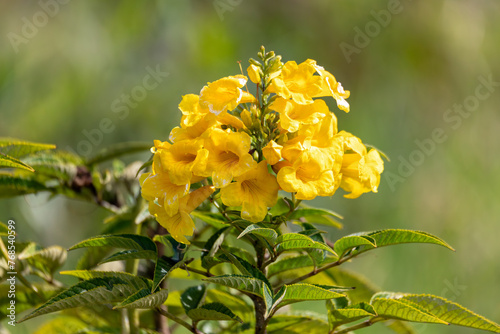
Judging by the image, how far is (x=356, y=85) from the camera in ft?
8.86

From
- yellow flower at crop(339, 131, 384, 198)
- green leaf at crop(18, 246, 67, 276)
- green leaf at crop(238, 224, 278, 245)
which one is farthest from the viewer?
green leaf at crop(18, 246, 67, 276)

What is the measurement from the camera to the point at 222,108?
0.55m

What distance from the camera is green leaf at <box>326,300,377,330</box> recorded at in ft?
1.72

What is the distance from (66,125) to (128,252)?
1.88 metres

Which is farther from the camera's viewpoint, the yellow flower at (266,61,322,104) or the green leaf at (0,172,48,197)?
the green leaf at (0,172,48,197)

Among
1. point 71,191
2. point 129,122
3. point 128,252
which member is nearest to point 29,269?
point 71,191

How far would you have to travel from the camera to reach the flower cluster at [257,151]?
53 cm

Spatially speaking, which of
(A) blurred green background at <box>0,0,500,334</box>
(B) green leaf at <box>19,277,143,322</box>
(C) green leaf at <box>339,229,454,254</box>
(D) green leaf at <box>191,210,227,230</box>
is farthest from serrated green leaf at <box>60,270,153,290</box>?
(A) blurred green background at <box>0,0,500,334</box>

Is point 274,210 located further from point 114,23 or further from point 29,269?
point 114,23

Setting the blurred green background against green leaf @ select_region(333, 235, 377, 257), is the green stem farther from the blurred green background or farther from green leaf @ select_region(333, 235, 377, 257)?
the blurred green background

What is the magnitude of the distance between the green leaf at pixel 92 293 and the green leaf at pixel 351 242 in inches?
8.5

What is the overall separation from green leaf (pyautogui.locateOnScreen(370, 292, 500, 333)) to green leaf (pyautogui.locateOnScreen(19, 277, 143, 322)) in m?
0.26

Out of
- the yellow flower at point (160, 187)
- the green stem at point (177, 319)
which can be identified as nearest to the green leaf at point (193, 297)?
the green stem at point (177, 319)

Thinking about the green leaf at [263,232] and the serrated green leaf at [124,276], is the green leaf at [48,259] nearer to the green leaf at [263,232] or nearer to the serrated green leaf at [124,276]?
the serrated green leaf at [124,276]
